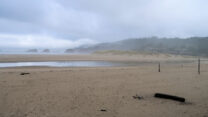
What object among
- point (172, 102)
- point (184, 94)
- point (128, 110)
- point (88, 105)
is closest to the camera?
point (128, 110)

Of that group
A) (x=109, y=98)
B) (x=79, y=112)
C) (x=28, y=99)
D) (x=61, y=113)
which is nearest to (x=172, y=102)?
(x=109, y=98)

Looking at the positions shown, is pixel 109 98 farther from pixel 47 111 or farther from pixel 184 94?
pixel 184 94

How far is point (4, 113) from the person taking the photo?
464 centimetres

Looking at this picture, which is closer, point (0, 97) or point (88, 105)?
point (88, 105)

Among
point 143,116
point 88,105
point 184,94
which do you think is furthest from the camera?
point 184,94

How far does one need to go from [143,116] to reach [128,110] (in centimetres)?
60

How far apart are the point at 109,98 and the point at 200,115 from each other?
324 cm

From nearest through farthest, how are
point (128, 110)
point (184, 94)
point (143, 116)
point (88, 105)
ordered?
point (143, 116), point (128, 110), point (88, 105), point (184, 94)

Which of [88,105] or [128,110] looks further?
[88,105]

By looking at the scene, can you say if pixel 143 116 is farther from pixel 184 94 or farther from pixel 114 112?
pixel 184 94

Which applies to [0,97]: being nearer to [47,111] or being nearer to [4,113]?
[4,113]

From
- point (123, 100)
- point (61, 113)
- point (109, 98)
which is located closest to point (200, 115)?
point (123, 100)

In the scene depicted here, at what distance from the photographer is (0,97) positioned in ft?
20.4

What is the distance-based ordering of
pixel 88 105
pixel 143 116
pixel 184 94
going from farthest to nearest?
1. pixel 184 94
2. pixel 88 105
3. pixel 143 116
